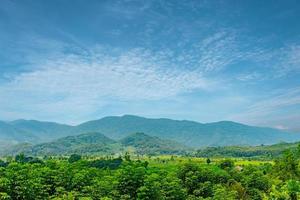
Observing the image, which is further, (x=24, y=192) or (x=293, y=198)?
(x=24, y=192)

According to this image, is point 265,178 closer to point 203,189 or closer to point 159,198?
point 203,189

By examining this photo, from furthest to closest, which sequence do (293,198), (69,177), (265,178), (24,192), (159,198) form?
(265,178)
(69,177)
(159,198)
(24,192)
(293,198)

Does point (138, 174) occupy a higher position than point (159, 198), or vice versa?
point (138, 174)

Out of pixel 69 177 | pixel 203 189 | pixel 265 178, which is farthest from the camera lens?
pixel 265 178

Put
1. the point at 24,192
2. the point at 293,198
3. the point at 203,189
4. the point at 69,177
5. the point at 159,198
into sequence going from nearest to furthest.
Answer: the point at 293,198, the point at 24,192, the point at 159,198, the point at 69,177, the point at 203,189

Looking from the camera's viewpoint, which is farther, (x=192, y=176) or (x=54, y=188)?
(x=192, y=176)

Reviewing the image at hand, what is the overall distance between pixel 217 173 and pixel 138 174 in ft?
106

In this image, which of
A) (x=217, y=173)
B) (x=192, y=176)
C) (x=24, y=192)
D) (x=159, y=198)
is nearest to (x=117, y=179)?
(x=159, y=198)

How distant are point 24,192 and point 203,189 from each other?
3393 centimetres

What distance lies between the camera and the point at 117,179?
55.6m

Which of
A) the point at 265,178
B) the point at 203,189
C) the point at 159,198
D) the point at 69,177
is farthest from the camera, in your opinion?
the point at 265,178

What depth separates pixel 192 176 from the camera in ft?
228

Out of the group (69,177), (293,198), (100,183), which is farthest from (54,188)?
(293,198)

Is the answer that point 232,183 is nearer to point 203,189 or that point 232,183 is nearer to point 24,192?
point 203,189
